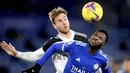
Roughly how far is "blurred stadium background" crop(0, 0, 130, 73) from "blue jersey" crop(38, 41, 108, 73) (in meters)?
6.60

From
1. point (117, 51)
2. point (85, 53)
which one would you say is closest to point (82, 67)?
point (85, 53)

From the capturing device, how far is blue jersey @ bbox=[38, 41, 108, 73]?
22.0 ft

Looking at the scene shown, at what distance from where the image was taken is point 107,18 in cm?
1484

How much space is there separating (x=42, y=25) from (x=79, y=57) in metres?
7.66

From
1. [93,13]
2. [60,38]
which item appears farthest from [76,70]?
[93,13]

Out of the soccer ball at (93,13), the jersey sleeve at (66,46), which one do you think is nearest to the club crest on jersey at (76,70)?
the jersey sleeve at (66,46)

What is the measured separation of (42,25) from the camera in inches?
564

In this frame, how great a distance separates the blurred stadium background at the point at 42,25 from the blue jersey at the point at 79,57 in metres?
6.60

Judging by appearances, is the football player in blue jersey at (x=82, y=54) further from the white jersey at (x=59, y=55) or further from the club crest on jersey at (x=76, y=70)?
the white jersey at (x=59, y=55)

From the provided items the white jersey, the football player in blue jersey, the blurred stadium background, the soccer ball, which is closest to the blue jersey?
the football player in blue jersey

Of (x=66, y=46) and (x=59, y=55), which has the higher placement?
(x=66, y=46)

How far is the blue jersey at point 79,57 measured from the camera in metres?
6.70

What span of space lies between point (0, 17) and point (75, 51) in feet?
25.8

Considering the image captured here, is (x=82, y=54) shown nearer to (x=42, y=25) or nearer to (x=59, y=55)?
(x=59, y=55)
